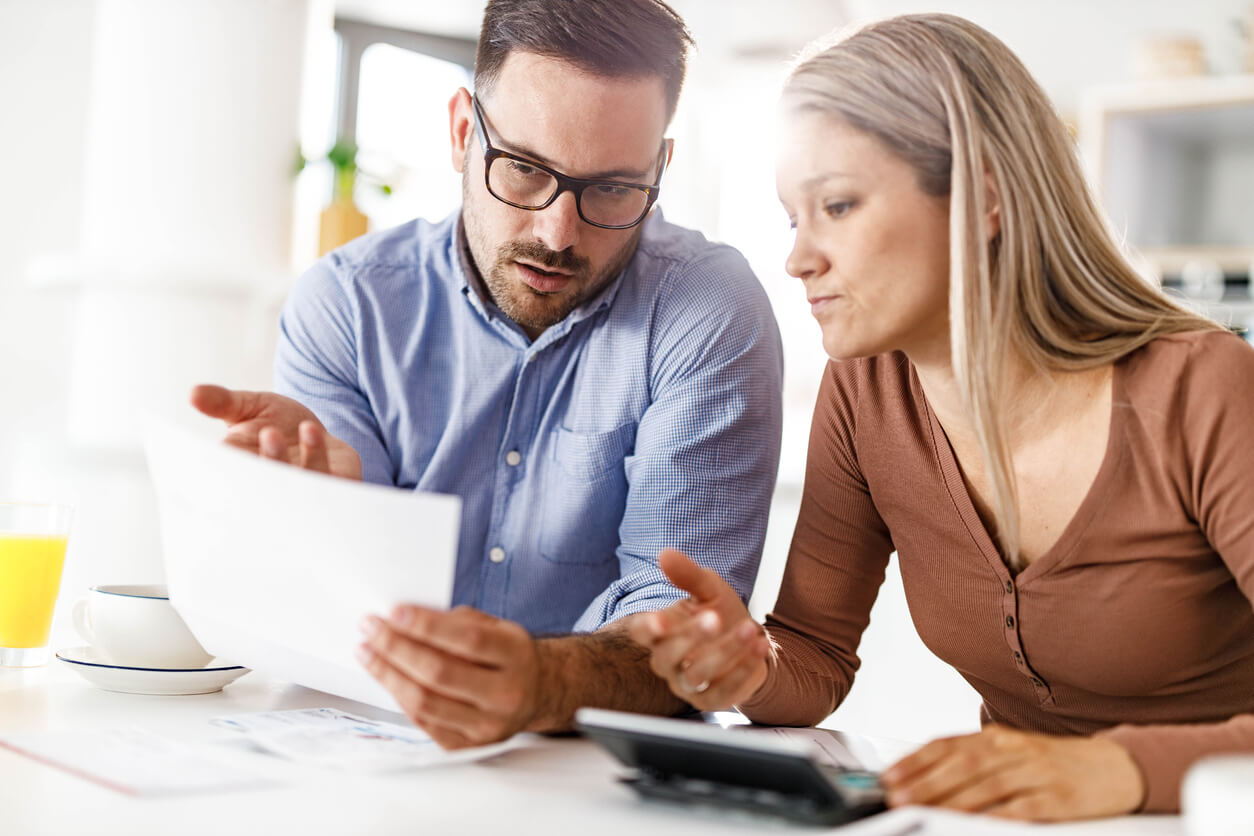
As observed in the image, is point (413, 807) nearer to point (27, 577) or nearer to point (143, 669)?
point (143, 669)

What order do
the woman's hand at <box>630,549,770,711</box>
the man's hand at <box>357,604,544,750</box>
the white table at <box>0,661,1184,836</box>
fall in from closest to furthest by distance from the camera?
the white table at <box>0,661,1184,836</box> → the man's hand at <box>357,604,544,750</box> → the woman's hand at <box>630,549,770,711</box>

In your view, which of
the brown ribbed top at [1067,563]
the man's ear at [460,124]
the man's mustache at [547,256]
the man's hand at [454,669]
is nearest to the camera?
the man's hand at [454,669]

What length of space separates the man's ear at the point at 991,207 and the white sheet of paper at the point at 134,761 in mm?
796

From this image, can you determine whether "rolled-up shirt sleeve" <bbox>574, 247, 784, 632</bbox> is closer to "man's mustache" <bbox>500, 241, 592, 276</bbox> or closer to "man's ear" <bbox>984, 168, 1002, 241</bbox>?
"man's mustache" <bbox>500, 241, 592, 276</bbox>

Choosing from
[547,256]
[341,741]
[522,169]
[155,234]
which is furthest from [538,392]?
→ [155,234]

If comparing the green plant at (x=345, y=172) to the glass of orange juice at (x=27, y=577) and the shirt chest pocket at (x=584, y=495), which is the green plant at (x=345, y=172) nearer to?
the shirt chest pocket at (x=584, y=495)

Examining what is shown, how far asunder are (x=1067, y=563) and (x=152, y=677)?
0.84 metres

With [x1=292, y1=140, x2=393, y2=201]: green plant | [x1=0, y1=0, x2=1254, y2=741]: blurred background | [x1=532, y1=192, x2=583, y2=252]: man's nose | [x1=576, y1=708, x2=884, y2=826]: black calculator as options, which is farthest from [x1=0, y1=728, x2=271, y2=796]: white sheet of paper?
[x1=292, y1=140, x2=393, y2=201]: green plant

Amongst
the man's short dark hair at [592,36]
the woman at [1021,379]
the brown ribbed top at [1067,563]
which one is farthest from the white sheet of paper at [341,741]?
the man's short dark hair at [592,36]

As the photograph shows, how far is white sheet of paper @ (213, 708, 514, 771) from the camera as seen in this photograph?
84 cm

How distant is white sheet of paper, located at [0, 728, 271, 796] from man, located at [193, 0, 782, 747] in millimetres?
365

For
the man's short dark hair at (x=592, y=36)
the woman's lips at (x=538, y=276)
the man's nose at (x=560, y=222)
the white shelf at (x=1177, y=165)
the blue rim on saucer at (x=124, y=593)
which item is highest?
the white shelf at (x=1177, y=165)

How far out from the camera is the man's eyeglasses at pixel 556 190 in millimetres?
1349

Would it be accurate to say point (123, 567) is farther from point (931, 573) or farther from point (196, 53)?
point (931, 573)
